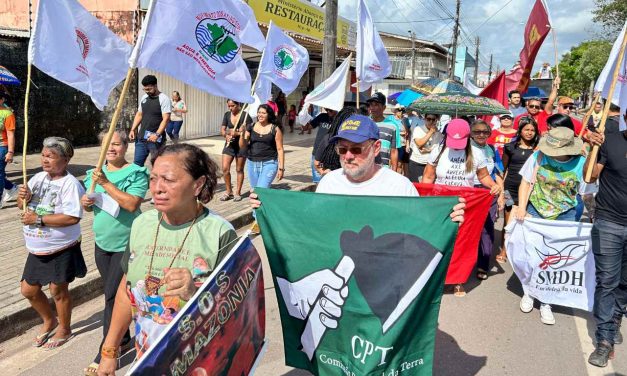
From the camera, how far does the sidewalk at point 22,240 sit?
13.5 ft

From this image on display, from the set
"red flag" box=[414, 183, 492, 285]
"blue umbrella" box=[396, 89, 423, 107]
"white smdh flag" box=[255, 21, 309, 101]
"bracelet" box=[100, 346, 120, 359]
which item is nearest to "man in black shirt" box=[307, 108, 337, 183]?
"white smdh flag" box=[255, 21, 309, 101]

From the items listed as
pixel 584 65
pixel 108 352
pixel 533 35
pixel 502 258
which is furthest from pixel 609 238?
pixel 584 65

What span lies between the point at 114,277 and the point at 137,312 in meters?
1.22

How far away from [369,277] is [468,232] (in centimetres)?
299

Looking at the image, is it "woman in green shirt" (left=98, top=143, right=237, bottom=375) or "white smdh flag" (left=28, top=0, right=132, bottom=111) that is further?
"white smdh flag" (left=28, top=0, right=132, bottom=111)

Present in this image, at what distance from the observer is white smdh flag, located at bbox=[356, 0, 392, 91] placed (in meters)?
8.43

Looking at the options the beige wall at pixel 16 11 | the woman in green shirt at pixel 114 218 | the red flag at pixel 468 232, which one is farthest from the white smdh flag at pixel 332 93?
the beige wall at pixel 16 11

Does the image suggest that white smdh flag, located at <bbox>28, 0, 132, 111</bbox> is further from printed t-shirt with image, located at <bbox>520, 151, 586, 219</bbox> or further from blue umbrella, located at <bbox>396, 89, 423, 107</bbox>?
blue umbrella, located at <bbox>396, 89, 423, 107</bbox>

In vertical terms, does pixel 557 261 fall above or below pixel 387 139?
below

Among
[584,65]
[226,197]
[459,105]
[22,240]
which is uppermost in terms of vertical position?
[584,65]

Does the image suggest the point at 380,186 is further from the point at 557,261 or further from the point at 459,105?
the point at 459,105

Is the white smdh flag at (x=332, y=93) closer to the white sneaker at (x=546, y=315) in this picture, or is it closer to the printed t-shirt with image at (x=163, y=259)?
the white sneaker at (x=546, y=315)

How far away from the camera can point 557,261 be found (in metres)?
4.79

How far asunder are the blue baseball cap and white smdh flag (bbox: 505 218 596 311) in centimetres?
266
